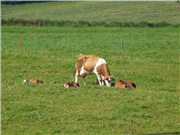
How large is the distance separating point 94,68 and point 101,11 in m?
55.4

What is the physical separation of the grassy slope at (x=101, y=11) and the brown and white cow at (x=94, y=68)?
43.5 metres

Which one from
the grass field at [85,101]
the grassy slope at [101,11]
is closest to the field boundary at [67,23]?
the grassy slope at [101,11]

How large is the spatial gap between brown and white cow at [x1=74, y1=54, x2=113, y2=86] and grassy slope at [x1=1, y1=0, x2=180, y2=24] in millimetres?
43451

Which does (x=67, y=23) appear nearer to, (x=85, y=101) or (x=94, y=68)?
(x=94, y=68)

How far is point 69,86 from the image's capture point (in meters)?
15.1

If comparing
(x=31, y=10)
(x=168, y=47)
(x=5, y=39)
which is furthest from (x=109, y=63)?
(x=31, y=10)

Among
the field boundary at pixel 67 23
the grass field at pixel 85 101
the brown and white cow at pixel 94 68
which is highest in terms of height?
the field boundary at pixel 67 23

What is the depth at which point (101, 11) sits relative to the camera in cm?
7075

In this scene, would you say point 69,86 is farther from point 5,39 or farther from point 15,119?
point 5,39

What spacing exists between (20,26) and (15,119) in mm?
40911

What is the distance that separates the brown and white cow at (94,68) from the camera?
16516mm

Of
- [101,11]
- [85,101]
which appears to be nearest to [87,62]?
[85,101]

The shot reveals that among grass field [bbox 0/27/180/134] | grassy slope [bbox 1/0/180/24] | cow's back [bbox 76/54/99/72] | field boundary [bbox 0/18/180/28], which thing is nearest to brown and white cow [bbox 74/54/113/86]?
cow's back [bbox 76/54/99/72]

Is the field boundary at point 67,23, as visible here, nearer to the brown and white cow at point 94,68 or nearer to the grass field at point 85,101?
the grass field at point 85,101
